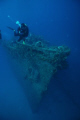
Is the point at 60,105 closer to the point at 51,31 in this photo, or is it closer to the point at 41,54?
the point at 41,54

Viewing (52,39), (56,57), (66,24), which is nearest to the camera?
(56,57)

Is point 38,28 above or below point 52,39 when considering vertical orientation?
above

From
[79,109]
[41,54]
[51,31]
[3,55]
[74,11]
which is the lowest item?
[79,109]

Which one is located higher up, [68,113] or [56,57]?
[56,57]

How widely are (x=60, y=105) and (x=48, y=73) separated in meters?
5.25

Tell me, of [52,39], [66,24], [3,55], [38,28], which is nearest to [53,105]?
[3,55]

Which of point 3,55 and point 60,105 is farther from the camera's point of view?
point 3,55

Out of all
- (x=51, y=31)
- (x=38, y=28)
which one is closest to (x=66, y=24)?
(x=51, y=31)

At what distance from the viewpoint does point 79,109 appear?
38.4 feet

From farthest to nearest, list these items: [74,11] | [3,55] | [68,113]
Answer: [74,11] < [3,55] < [68,113]

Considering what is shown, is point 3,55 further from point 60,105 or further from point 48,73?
point 48,73

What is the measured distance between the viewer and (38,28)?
2416cm

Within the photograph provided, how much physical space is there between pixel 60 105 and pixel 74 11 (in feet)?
88.3

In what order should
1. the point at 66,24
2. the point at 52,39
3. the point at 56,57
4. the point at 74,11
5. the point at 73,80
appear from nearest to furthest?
the point at 56,57 → the point at 73,80 → the point at 52,39 → the point at 66,24 → the point at 74,11
